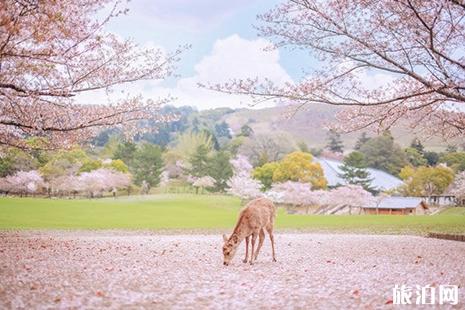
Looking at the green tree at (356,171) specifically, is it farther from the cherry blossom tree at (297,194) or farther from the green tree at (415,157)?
the green tree at (415,157)

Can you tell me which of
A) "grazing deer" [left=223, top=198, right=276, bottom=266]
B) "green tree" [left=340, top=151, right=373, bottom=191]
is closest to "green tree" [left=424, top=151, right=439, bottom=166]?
"green tree" [left=340, top=151, right=373, bottom=191]

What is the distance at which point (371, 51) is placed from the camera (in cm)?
1190

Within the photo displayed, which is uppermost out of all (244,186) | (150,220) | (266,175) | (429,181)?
(266,175)

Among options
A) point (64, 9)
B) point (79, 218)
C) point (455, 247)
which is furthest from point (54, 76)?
point (79, 218)

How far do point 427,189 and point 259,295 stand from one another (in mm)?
47265

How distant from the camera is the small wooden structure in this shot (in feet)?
167

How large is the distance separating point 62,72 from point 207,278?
301 inches

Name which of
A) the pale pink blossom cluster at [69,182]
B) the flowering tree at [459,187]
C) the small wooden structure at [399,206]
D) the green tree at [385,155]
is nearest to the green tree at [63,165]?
the pale pink blossom cluster at [69,182]

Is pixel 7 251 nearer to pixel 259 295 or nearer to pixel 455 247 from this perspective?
pixel 259 295

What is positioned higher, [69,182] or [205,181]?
[205,181]

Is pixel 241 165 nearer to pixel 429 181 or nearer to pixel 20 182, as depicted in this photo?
A: pixel 429 181

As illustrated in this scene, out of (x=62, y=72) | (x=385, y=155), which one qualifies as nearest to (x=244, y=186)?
(x=385, y=155)

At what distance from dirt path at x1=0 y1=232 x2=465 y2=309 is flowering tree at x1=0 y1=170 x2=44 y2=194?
2865 cm

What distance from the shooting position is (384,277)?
8.53 metres
